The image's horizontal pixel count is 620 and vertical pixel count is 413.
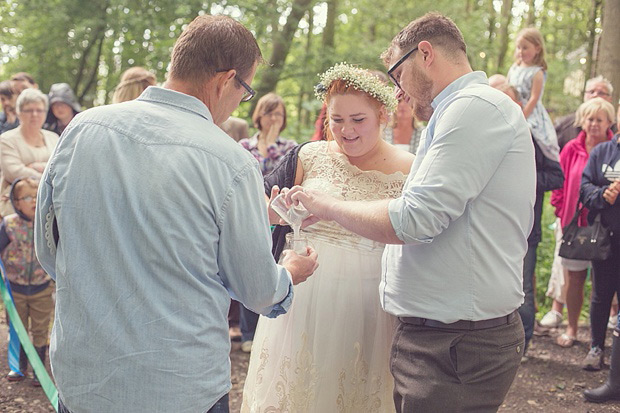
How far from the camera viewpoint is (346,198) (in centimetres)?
330

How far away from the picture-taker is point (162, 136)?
182 cm

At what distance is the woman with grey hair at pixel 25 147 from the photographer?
18.8 feet

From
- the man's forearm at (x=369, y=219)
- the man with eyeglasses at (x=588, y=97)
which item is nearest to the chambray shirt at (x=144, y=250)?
the man's forearm at (x=369, y=219)

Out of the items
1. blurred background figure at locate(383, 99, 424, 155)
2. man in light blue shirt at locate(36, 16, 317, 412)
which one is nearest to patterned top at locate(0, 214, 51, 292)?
blurred background figure at locate(383, 99, 424, 155)

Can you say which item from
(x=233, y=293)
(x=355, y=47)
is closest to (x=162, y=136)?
(x=233, y=293)

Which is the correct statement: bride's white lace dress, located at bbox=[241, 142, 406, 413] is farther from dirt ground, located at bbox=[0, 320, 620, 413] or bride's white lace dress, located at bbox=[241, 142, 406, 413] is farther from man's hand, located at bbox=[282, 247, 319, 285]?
dirt ground, located at bbox=[0, 320, 620, 413]

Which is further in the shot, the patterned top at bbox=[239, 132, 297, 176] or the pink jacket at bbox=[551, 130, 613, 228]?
the patterned top at bbox=[239, 132, 297, 176]

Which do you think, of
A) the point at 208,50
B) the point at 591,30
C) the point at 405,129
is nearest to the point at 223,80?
the point at 208,50

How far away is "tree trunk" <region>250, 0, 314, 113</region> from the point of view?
438 inches

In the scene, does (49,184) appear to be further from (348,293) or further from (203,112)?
(348,293)

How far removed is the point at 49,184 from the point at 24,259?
3417 millimetres

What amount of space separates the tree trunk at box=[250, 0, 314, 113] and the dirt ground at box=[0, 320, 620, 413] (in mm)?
6514

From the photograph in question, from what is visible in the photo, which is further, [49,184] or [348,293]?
[348,293]

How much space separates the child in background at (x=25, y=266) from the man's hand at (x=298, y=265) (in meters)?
3.29
